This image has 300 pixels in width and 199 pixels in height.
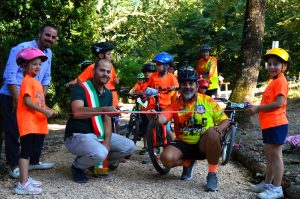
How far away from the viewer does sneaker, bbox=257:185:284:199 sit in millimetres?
3790

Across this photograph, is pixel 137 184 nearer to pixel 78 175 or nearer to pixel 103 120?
pixel 78 175

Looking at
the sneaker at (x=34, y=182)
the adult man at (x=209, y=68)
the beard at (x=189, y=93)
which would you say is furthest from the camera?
the adult man at (x=209, y=68)

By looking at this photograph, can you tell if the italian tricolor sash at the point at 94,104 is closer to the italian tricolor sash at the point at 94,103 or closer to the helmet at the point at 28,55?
the italian tricolor sash at the point at 94,103

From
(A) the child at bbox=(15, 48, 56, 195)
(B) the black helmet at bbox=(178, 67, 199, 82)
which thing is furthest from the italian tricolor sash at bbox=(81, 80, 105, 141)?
(B) the black helmet at bbox=(178, 67, 199, 82)

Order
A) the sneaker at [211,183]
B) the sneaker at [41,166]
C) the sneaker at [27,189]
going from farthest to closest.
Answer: the sneaker at [41,166] → the sneaker at [211,183] → the sneaker at [27,189]

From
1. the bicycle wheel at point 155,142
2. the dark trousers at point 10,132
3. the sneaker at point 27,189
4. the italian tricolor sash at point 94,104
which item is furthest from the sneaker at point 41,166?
the bicycle wheel at point 155,142

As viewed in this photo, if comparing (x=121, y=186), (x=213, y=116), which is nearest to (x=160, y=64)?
(x=213, y=116)

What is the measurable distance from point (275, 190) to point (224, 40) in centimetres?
2177

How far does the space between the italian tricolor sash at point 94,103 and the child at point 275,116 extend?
1.65 metres

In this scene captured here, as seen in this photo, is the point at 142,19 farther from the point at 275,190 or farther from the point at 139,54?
the point at 275,190

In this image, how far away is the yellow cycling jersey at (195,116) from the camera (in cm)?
425

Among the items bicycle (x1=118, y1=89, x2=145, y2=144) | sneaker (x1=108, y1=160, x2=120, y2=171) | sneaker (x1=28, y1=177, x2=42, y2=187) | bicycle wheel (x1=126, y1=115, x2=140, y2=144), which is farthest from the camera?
bicycle wheel (x1=126, y1=115, x2=140, y2=144)

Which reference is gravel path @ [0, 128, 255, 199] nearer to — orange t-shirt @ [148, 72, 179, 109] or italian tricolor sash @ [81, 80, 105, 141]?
italian tricolor sash @ [81, 80, 105, 141]

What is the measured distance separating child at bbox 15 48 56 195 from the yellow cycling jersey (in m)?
1.35
